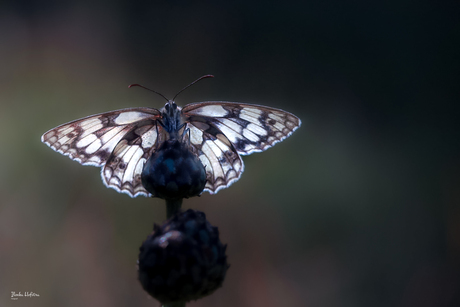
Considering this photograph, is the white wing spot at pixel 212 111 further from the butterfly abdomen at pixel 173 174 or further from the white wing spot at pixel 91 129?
the butterfly abdomen at pixel 173 174

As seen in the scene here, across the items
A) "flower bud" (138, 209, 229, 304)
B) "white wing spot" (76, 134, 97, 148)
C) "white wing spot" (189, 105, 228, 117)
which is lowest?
"flower bud" (138, 209, 229, 304)

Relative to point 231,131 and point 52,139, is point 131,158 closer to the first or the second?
point 52,139

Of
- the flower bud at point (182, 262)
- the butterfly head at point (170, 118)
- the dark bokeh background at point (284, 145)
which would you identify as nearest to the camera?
the flower bud at point (182, 262)

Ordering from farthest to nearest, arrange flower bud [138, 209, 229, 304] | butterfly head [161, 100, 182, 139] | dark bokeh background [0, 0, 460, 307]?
dark bokeh background [0, 0, 460, 307]
butterfly head [161, 100, 182, 139]
flower bud [138, 209, 229, 304]

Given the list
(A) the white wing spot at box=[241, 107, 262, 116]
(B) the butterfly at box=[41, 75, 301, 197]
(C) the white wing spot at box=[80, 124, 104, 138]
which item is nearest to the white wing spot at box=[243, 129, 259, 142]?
(B) the butterfly at box=[41, 75, 301, 197]

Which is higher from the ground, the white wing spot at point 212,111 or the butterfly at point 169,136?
the white wing spot at point 212,111

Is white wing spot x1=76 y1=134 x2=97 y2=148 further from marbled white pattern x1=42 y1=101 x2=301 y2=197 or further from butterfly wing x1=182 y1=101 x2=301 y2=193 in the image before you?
butterfly wing x1=182 y1=101 x2=301 y2=193

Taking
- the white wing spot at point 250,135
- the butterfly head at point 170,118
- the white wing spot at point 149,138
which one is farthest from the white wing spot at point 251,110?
the white wing spot at point 149,138

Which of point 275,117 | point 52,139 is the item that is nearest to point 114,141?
point 52,139
